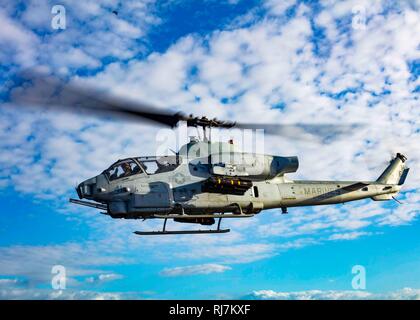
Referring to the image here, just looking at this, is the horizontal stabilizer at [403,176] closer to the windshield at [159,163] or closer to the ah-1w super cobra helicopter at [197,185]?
the ah-1w super cobra helicopter at [197,185]

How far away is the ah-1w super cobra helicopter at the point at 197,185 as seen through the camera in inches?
857

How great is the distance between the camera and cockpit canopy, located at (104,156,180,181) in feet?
72.5

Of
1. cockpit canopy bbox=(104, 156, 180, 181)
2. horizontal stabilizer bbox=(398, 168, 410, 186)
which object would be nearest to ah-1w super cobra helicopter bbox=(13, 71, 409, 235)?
cockpit canopy bbox=(104, 156, 180, 181)

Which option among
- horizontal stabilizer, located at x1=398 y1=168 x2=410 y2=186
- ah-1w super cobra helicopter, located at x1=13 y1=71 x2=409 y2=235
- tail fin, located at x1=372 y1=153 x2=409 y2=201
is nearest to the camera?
ah-1w super cobra helicopter, located at x1=13 y1=71 x2=409 y2=235

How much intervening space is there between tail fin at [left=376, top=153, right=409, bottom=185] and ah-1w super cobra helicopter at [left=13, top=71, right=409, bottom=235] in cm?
524

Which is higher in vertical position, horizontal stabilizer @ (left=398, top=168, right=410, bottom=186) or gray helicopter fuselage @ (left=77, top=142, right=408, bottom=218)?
horizontal stabilizer @ (left=398, top=168, right=410, bottom=186)

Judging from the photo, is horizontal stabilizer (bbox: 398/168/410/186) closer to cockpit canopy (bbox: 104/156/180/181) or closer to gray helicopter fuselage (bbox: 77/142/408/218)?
gray helicopter fuselage (bbox: 77/142/408/218)

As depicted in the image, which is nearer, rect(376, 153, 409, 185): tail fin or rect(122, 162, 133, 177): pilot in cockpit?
rect(122, 162, 133, 177): pilot in cockpit

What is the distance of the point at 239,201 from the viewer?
23.5 metres

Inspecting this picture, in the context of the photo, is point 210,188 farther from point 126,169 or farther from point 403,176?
point 403,176

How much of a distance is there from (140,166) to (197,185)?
9.73 feet

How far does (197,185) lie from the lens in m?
22.8
